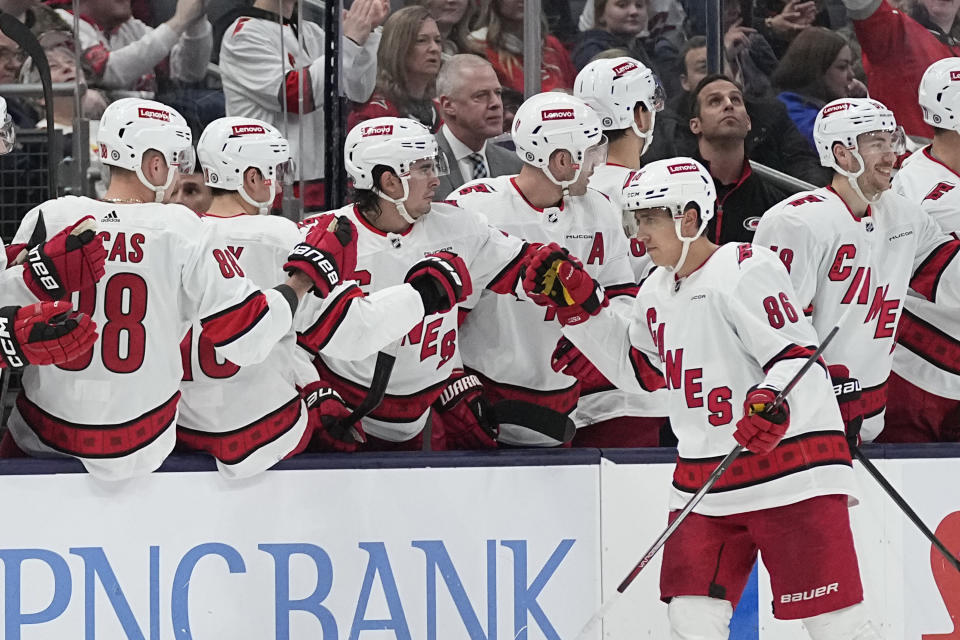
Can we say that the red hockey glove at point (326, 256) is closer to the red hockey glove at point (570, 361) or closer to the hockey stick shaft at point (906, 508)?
the red hockey glove at point (570, 361)

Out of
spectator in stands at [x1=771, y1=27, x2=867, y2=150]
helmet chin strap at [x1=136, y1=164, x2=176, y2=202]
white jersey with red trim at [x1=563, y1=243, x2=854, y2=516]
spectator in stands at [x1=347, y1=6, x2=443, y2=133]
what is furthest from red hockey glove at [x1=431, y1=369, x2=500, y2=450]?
spectator in stands at [x1=771, y1=27, x2=867, y2=150]

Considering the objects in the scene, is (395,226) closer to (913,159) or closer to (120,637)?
(120,637)

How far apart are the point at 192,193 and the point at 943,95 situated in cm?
254

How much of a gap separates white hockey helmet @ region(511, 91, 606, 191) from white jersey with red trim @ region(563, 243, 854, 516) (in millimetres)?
796

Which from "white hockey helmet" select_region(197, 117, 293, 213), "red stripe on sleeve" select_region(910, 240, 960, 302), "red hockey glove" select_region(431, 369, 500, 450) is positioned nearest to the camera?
"white hockey helmet" select_region(197, 117, 293, 213)

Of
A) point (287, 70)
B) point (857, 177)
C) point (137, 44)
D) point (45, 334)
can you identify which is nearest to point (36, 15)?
point (137, 44)

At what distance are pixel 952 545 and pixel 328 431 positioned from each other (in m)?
1.80

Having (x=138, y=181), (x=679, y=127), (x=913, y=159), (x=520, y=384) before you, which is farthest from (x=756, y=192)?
(x=138, y=181)

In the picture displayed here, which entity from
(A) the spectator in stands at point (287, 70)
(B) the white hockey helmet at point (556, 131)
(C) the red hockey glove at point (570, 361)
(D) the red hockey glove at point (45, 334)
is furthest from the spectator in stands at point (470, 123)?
(D) the red hockey glove at point (45, 334)

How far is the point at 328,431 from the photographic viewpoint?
4012mm

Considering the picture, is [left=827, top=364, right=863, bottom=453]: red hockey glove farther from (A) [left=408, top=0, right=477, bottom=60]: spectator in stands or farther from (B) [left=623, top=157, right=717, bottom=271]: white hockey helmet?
(A) [left=408, top=0, right=477, bottom=60]: spectator in stands

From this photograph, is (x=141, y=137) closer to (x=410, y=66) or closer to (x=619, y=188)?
(x=619, y=188)

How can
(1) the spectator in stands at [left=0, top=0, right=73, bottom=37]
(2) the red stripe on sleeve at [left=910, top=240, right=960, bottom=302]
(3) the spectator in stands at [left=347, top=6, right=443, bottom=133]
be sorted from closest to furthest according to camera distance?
(2) the red stripe on sleeve at [left=910, top=240, right=960, bottom=302], (1) the spectator in stands at [left=0, top=0, right=73, bottom=37], (3) the spectator in stands at [left=347, top=6, right=443, bottom=133]

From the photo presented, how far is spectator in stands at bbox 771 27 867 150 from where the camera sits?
5.55 metres
